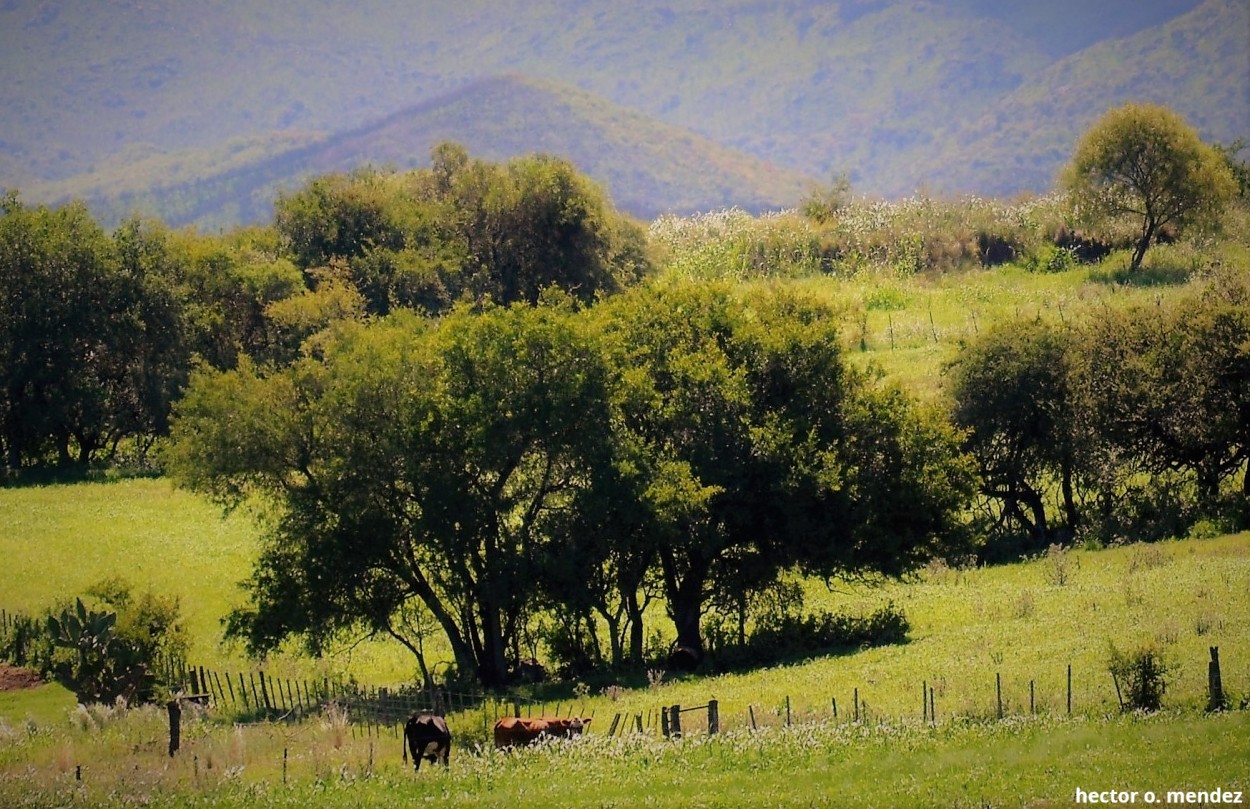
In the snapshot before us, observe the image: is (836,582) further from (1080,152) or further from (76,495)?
(1080,152)

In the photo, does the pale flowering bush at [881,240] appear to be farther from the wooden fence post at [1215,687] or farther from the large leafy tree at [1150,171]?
the wooden fence post at [1215,687]

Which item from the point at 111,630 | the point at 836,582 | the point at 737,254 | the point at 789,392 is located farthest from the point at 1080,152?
the point at 111,630

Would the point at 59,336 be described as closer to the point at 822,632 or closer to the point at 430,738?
the point at 822,632

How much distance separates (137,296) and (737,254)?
42834 mm

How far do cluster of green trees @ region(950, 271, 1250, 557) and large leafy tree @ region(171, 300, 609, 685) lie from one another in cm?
1823

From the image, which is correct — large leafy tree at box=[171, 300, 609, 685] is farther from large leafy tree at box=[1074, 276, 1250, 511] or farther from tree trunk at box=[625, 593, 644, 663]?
large leafy tree at box=[1074, 276, 1250, 511]

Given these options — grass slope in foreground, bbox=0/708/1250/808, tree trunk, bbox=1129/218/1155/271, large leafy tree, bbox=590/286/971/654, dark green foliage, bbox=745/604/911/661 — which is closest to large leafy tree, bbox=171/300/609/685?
large leafy tree, bbox=590/286/971/654

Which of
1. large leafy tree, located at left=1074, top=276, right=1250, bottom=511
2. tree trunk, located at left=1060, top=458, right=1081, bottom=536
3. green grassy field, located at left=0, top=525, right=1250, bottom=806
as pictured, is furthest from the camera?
tree trunk, located at left=1060, top=458, right=1081, bottom=536

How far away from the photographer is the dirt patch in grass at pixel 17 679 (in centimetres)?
3650

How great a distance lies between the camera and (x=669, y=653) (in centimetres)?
4016

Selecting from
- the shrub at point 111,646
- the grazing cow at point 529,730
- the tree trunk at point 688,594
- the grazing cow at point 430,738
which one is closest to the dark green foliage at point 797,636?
the tree trunk at point 688,594

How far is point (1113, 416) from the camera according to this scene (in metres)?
50.9

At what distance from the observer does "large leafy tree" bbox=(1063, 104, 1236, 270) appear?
3150 inches

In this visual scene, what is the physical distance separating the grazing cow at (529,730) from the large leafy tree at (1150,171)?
63612 millimetres
